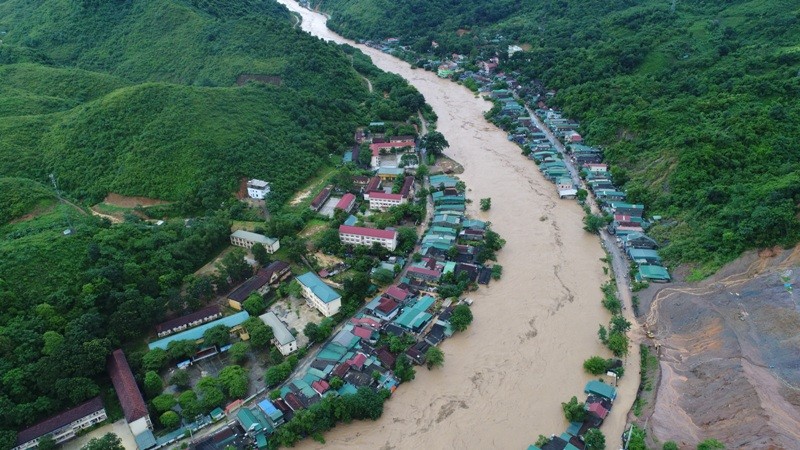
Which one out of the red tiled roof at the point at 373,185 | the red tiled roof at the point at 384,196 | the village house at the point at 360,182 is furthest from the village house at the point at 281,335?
the village house at the point at 360,182

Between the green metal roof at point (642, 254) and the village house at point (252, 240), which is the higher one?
the green metal roof at point (642, 254)

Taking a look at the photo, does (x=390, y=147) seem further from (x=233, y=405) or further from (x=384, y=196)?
(x=233, y=405)

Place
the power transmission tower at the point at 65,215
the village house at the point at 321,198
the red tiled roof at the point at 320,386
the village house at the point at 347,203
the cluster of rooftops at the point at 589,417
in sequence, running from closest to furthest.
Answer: the cluster of rooftops at the point at 589,417 → the red tiled roof at the point at 320,386 → the power transmission tower at the point at 65,215 → the village house at the point at 347,203 → the village house at the point at 321,198

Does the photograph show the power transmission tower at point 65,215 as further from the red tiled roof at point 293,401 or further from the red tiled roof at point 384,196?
the red tiled roof at point 384,196

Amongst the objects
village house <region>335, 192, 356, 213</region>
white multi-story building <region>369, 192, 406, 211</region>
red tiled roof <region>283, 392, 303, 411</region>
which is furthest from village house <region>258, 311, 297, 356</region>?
white multi-story building <region>369, 192, 406, 211</region>

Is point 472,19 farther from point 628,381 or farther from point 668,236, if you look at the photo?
point 628,381
